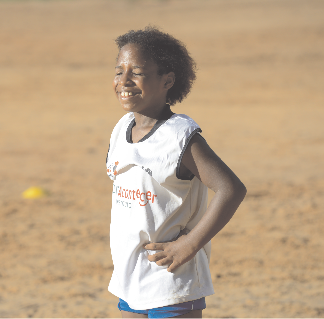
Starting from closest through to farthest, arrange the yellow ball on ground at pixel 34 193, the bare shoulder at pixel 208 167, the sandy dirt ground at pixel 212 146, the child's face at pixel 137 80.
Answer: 1. the bare shoulder at pixel 208 167
2. the child's face at pixel 137 80
3. the sandy dirt ground at pixel 212 146
4. the yellow ball on ground at pixel 34 193

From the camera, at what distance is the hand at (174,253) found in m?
1.89

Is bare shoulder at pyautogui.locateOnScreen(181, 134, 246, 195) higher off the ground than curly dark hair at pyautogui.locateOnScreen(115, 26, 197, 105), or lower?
lower

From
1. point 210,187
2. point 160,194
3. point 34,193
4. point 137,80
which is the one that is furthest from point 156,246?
point 34,193

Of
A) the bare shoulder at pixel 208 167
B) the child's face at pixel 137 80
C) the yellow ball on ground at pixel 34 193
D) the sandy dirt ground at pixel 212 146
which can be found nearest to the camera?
the bare shoulder at pixel 208 167

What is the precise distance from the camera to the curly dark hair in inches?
79.1

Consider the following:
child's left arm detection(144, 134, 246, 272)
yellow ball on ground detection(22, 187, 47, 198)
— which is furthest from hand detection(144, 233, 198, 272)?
yellow ball on ground detection(22, 187, 47, 198)

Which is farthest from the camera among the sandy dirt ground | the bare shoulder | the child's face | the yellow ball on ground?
the yellow ball on ground

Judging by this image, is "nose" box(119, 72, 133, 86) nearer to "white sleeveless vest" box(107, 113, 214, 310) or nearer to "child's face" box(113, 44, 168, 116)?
"child's face" box(113, 44, 168, 116)

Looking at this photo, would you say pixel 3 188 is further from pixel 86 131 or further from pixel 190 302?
pixel 190 302

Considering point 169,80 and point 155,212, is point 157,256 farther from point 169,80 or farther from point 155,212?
point 169,80

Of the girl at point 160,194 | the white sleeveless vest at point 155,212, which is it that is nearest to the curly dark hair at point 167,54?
the girl at point 160,194

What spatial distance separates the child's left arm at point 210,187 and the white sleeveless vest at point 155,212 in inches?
2.1

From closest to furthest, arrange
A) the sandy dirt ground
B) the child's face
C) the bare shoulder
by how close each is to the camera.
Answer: the bare shoulder < the child's face < the sandy dirt ground

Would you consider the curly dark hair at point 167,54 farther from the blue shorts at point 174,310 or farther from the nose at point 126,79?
the blue shorts at point 174,310
